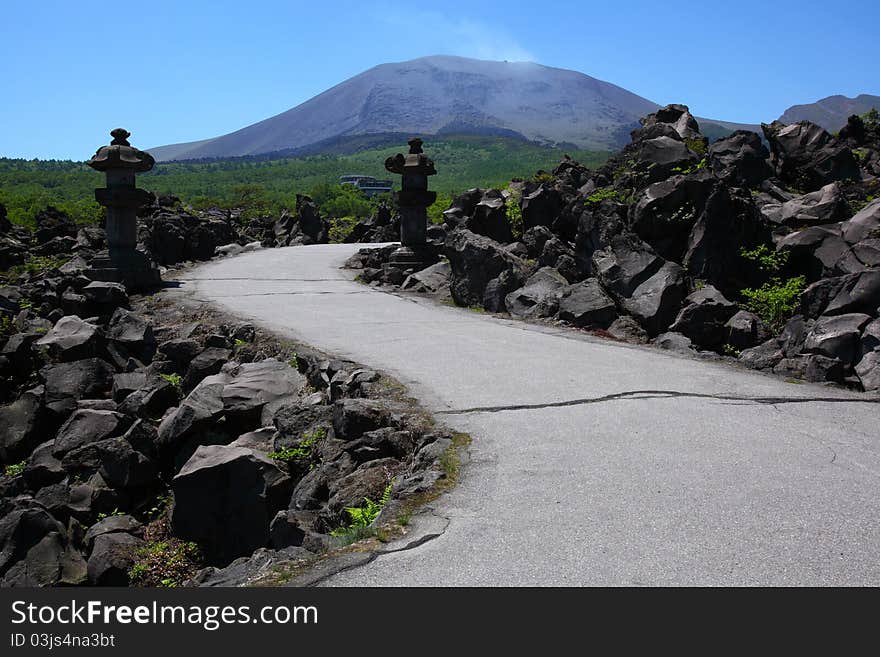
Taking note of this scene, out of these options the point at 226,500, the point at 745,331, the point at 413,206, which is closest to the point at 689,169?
the point at 745,331

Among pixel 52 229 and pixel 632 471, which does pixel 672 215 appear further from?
pixel 52 229

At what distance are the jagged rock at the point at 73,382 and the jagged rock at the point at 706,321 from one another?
25.1 feet

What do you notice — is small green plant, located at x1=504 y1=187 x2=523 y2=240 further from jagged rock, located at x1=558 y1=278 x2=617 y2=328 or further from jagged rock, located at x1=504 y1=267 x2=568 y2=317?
jagged rock, located at x1=558 y1=278 x2=617 y2=328

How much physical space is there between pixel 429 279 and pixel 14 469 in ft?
29.0

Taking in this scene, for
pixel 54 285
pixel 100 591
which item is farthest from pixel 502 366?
pixel 54 285

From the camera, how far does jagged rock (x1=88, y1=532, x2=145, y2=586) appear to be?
578cm

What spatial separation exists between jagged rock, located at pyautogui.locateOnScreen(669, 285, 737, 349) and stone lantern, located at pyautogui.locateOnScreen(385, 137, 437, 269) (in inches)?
327

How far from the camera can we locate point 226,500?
5.69 metres

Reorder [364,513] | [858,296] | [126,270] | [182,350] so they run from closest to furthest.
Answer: [364,513], [858,296], [182,350], [126,270]

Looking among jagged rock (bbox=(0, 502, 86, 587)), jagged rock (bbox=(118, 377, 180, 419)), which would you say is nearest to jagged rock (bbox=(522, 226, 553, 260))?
jagged rock (bbox=(118, 377, 180, 419))

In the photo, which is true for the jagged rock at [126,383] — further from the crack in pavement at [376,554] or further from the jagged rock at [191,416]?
the crack in pavement at [376,554]

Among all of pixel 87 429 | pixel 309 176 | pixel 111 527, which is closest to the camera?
pixel 111 527

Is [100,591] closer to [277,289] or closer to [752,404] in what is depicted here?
[752,404]

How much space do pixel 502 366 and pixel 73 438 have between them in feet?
15.4
